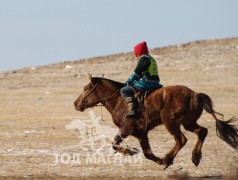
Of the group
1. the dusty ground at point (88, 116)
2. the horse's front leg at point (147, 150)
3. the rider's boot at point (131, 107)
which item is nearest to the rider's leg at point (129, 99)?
the rider's boot at point (131, 107)

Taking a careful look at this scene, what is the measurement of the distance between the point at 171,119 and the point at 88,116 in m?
12.4

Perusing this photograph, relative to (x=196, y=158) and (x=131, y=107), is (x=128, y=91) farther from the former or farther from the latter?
(x=196, y=158)

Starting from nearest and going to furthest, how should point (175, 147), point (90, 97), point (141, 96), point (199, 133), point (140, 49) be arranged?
point (175, 147)
point (199, 133)
point (141, 96)
point (140, 49)
point (90, 97)

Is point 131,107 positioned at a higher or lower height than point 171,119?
higher

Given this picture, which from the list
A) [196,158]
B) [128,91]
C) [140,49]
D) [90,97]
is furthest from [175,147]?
[90,97]

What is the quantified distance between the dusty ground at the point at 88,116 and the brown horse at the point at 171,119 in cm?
49

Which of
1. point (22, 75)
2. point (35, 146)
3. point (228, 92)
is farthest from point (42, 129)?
point (22, 75)

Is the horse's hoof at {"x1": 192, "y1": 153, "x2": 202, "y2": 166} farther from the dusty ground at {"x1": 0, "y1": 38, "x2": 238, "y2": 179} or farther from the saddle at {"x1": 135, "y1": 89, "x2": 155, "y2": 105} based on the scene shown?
the saddle at {"x1": 135, "y1": 89, "x2": 155, "y2": 105}

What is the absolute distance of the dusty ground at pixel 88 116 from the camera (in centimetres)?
1428

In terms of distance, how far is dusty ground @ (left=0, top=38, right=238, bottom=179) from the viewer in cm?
1428

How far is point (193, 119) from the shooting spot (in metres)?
13.4

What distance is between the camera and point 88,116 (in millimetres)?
25469

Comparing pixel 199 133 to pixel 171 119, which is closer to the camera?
pixel 171 119

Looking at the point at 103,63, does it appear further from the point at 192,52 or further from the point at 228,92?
the point at 228,92
